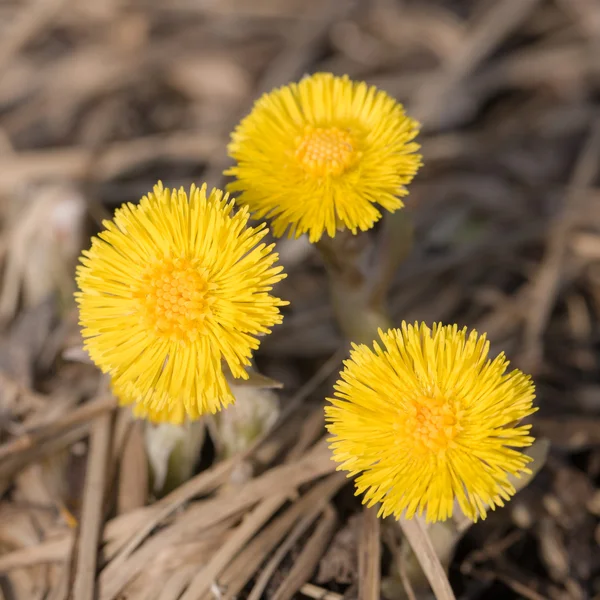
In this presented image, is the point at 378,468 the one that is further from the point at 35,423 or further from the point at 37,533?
the point at 35,423

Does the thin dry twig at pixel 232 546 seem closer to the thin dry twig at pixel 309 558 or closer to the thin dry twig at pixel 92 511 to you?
the thin dry twig at pixel 309 558

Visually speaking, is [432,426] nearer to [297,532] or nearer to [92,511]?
[297,532]

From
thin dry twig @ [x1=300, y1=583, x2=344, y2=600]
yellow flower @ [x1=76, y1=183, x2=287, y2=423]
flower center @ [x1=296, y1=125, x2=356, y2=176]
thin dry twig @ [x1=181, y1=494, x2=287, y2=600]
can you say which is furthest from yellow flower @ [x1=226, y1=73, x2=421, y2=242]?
thin dry twig @ [x1=300, y1=583, x2=344, y2=600]

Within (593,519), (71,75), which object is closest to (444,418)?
(593,519)

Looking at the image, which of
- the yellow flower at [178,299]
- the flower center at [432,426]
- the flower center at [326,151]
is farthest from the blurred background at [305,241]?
the flower center at [326,151]

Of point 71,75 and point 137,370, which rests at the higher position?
point 71,75

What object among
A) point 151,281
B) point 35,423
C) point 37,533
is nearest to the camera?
point 151,281

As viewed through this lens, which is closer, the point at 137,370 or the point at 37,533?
the point at 137,370
